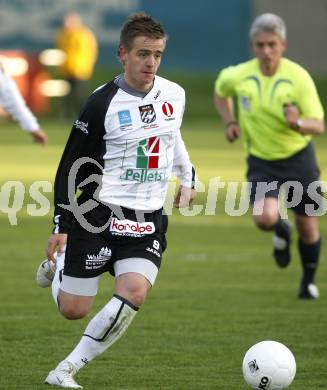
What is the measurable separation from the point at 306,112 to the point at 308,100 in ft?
0.39

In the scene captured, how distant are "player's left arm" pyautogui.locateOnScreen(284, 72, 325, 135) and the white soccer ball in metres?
3.54

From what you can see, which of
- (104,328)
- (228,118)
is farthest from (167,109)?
(228,118)

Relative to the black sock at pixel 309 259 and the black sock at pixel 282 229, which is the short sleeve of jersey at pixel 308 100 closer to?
the black sock at pixel 282 229

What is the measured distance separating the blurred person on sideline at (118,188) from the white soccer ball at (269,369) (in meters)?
0.73

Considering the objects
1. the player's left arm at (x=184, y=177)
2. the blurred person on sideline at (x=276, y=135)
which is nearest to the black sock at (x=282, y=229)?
the blurred person on sideline at (x=276, y=135)

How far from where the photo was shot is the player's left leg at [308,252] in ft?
37.0

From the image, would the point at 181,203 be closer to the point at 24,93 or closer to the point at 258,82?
the point at 258,82

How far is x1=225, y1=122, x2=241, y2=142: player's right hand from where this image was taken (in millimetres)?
11406

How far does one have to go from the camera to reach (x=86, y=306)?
7453 millimetres

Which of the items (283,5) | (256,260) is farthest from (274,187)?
(283,5)

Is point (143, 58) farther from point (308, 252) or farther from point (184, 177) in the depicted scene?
point (308, 252)

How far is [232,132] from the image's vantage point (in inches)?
451

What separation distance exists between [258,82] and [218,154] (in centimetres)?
1519

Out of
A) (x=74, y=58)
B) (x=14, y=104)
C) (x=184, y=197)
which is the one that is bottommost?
(x=74, y=58)
